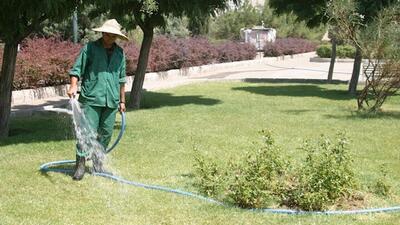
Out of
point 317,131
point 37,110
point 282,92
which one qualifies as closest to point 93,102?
point 317,131

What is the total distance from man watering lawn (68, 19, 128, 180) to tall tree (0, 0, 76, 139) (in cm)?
207

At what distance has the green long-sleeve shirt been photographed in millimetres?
6851

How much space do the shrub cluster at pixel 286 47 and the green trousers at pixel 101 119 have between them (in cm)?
3624

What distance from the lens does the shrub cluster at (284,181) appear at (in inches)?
231

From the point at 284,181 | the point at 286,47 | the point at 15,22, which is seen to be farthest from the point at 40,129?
the point at 286,47

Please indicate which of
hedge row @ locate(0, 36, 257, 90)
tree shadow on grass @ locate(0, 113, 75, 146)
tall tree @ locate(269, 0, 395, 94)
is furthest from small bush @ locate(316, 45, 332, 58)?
tree shadow on grass @ locate(0, 113, 75, 146)

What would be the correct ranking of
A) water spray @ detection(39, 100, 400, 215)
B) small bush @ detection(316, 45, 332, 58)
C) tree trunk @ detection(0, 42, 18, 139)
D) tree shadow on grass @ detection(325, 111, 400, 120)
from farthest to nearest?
small bush @ detection(316, 45, 332, 58) → tree shadow on grass @ detection(325, 111, 400, 120) → tree trunk @ detection(0, 42, 18, 139) → water spray @ detection(39, 100, 400, 215)

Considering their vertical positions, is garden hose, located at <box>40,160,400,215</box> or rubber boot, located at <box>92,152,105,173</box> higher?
rubber boot, located at <box>92,152,105,173</box>

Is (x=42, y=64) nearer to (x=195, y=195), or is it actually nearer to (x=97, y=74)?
(x=97, y=74)

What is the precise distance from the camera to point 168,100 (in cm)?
1684

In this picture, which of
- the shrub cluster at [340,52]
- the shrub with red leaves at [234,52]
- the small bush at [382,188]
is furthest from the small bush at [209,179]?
the shrub cluster at [340,52]

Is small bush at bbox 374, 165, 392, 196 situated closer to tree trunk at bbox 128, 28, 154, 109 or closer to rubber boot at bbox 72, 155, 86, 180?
rubber boot at bbox 72, 155, 86, 180

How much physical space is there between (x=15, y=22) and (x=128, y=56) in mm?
12927

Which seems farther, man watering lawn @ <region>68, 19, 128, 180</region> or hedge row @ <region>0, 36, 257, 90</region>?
hedge row @ <region>0, 36, 257, 90</region>
